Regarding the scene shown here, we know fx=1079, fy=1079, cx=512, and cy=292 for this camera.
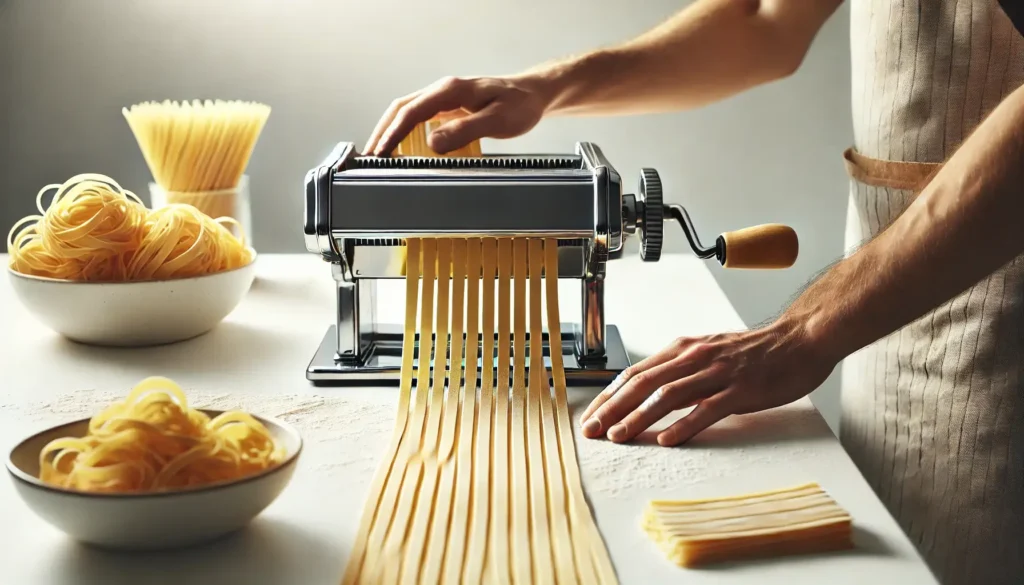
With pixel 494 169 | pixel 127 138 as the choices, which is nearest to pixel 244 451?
pixel 494 169

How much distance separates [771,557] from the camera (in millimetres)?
790

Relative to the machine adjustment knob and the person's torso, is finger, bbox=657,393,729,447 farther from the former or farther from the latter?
the person's torso

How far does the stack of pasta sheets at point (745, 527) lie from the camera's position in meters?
0.78

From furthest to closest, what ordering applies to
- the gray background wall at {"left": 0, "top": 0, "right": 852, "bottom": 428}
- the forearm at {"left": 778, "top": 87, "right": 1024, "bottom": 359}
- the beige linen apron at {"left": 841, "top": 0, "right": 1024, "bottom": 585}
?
the gray background wall at {"left": 0, "top": 0, "right": 852, "bottom": 428}, the beige linen apron at {"left": 841, "top": 0, "right": 1024, "bottom": 585}, the forearm at {"left": 778, "top": 87, "right": 1024, "bottom": 359}

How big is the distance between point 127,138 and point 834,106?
153 cm

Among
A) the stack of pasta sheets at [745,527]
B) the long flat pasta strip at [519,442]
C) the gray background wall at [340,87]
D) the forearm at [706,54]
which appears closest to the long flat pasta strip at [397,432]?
the long flat pasta strip at [519,442]

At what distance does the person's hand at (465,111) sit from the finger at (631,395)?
0.48 meters

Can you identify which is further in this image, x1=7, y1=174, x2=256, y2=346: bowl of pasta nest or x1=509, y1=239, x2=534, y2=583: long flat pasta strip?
x1=7, y1=174, x2=256, y2=346: bowl of pasta nest

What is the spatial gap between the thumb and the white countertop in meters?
0.27

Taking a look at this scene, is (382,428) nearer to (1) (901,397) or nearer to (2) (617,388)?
(2) (617,388)

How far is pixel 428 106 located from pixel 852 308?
24.5 inches

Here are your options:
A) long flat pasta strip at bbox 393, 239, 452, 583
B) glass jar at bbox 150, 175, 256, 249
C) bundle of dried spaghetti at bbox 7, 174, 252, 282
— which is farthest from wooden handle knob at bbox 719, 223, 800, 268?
glass jar at bbox 150, 175, 256, 249

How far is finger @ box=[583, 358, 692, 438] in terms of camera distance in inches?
41.1

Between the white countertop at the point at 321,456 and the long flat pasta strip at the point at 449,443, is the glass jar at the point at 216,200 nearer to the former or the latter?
the white countertop at the point at 321,456
